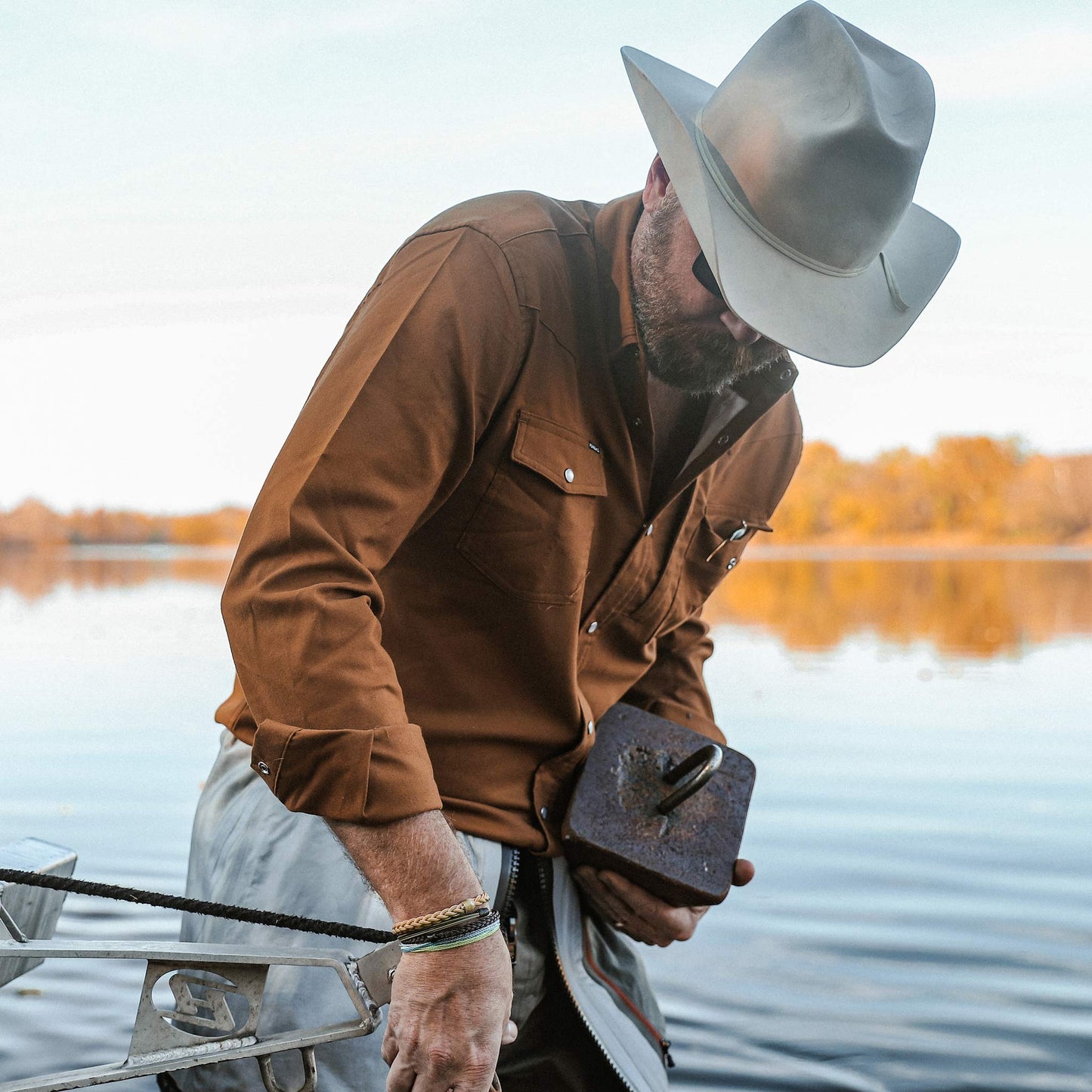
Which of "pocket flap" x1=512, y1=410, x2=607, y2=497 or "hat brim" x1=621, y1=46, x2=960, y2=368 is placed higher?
"hat brim" x1=621, y1=46, x2=960, y2=368

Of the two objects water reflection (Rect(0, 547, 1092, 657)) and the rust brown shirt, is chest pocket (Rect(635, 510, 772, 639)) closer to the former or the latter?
the rust brown shirt

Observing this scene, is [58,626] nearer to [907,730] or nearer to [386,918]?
[907,730]

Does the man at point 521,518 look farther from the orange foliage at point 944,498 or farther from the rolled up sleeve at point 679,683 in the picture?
the orange foliage at point 944,498

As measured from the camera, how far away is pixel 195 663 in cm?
1377

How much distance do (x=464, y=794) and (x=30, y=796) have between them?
644 cm

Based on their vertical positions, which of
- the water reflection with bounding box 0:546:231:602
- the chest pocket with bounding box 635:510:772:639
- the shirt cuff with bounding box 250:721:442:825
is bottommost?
the water reflection with bounding box 0:546:231:602

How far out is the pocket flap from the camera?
1.98 metres

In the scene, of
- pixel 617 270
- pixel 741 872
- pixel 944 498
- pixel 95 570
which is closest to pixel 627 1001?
pixel 741 872

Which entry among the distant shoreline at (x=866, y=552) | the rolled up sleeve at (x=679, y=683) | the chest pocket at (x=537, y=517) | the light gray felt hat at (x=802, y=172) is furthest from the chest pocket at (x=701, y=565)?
the distant shoreline at (x=866, y=552)

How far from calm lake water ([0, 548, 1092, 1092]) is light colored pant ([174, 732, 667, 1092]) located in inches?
66.7

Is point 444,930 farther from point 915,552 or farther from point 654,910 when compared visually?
point 915,552

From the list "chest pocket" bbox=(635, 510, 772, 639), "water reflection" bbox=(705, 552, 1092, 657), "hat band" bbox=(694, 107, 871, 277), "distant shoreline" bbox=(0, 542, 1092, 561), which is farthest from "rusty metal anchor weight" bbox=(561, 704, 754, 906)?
"distant shoreline" bbox=(0, 542, 1092, 561)

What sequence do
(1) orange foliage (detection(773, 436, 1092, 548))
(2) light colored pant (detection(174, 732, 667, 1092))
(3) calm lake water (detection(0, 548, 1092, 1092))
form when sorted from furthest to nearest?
(1) orange foliage (detection(773, 436, 1092, 548))
(3) calm lake water (detection(0, 548, 1092, 1092))
(2) light colored pant (detection(174, 732, 667, 1092))

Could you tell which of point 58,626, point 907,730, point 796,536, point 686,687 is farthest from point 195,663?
point 796,536
